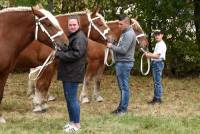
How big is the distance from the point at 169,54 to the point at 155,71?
4509 mm

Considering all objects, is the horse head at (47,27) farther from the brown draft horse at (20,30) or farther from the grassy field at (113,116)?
the grassy field at (113,116)

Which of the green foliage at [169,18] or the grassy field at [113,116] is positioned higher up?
the green foliage at [169,18]

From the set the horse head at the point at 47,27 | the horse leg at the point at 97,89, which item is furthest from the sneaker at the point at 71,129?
the horse leg at the point at 97,89

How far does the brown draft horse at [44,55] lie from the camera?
9633mm

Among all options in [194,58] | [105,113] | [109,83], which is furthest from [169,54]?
[105,113]

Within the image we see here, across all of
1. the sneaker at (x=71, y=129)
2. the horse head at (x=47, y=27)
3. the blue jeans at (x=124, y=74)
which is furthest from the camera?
the blue jeans at (x=124, y=74)

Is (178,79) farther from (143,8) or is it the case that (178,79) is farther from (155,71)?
(155,71)

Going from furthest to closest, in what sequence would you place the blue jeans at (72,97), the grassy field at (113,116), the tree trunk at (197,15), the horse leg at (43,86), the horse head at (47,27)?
the tree trunk at (197,15) < the horse leg at (43,86) < the grassy field at (113,116) < the horse head at (47,27) < the blue jeans at (72,97)

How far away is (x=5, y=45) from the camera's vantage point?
7930 mm

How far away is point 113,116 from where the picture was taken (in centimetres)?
891

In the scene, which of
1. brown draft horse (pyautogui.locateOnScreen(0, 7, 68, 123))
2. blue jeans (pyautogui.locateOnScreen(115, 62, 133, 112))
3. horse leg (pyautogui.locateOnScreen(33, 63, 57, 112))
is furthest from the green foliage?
brown draft horse (pyautogui.locateOnScreen(0, 7, 68, 123))

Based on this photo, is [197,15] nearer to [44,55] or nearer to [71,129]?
[44,55]

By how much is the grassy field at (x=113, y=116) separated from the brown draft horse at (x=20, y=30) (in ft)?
3.65

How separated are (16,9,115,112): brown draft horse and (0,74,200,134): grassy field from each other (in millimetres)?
338
